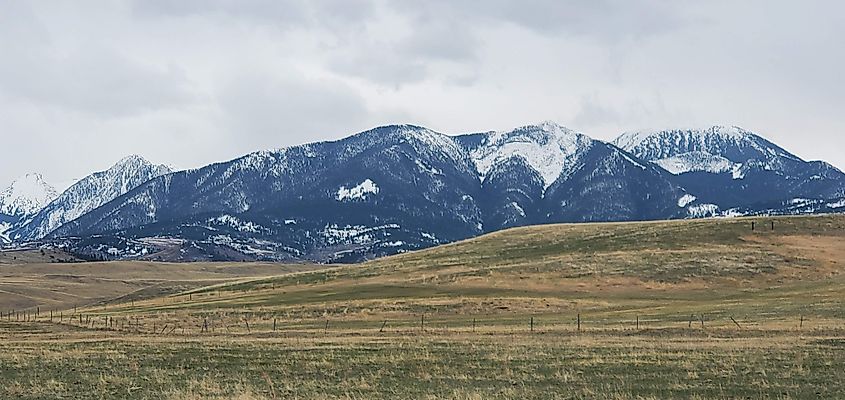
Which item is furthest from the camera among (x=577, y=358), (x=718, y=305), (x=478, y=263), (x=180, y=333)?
(x=478, y=263)

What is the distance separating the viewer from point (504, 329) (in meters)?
54.2

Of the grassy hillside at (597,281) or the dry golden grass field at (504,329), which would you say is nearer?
the dry golden grass field at (504,329)

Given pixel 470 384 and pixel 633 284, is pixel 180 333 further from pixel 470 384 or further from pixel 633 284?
pixel 633 284

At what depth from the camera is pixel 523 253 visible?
400 feet

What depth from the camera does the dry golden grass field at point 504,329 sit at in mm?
29656

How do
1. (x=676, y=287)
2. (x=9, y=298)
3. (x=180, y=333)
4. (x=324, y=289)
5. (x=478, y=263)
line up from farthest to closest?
(x=9, y=298) → (x=478, y=263) → (x=324, y=289) → (x=676, y=287) → (x=180, y=333)

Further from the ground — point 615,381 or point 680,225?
point 680,225

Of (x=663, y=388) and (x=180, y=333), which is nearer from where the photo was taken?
(x=663, y=388)

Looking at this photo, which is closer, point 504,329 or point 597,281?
point 504,329

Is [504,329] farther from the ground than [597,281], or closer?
closer

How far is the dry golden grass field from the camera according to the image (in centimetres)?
2966

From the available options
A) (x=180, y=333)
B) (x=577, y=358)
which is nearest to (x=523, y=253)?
(x=180, y=333)

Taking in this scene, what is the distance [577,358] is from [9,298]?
364ft

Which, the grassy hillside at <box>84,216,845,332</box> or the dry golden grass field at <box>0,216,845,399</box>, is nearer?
the dry golden grass field at <box>0,216,845,399</box>
